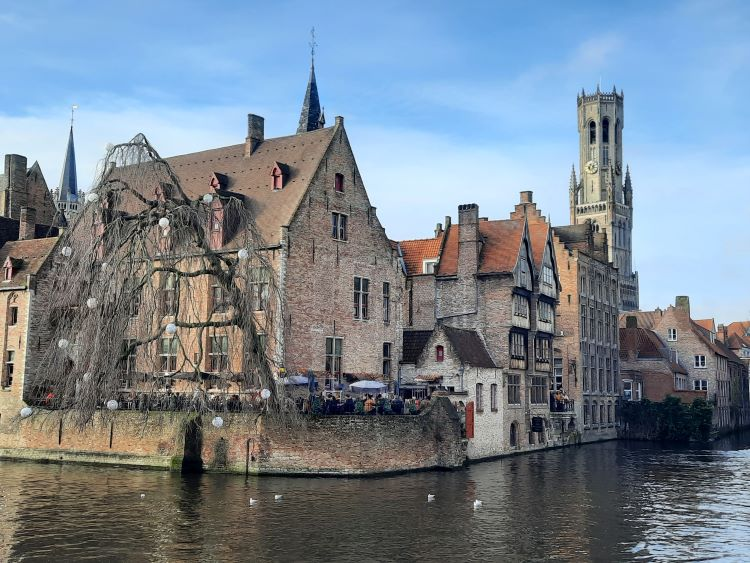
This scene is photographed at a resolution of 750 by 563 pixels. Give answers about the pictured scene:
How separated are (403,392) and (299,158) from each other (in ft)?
45.6

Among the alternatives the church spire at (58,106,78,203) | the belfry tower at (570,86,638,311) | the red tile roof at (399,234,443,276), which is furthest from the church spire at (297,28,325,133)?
the belfry tower at (570,86,638,311)

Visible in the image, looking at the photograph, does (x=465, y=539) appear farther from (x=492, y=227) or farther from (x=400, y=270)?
(x=492, y=227)

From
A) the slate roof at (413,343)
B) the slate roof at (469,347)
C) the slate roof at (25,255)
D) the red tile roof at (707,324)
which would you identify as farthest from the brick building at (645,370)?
the slate roof at (25,255)

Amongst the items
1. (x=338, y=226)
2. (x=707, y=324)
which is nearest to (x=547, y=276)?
(x=338, y=226)

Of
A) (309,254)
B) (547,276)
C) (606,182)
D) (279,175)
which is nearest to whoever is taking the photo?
(309,254)

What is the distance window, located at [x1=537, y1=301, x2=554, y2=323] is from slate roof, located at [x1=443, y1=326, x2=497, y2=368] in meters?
5.99

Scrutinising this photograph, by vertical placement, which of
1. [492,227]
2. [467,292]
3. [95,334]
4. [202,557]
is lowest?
[202,557]

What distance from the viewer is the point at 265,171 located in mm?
45844

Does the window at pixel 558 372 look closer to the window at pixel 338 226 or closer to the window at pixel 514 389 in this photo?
the window at pixel 514 389

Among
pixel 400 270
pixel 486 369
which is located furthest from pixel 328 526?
pixel 400 270

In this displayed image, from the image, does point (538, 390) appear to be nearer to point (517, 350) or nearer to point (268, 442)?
point (517, 350)

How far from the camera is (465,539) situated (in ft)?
76.5

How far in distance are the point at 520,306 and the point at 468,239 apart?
503cm

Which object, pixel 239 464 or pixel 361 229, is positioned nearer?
pixel 239 464
